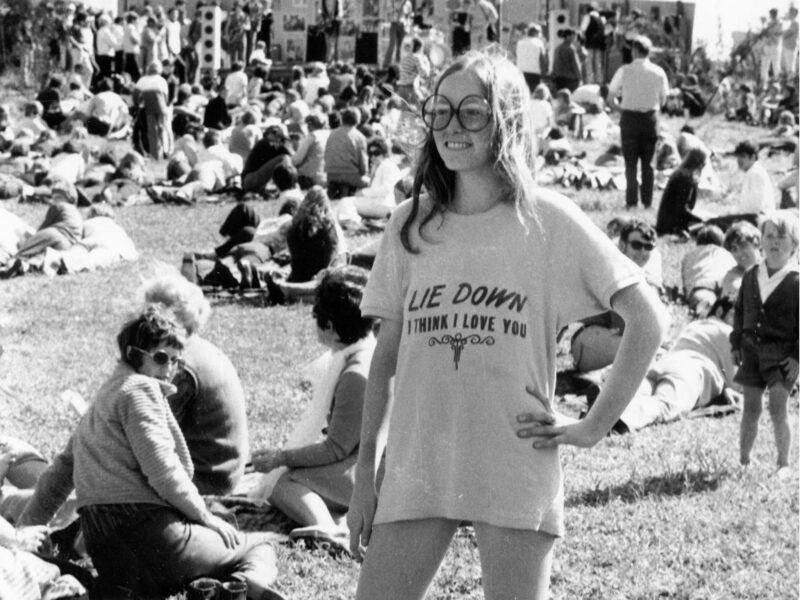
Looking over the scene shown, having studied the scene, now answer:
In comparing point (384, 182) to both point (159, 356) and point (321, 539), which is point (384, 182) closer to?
point (321, 539)

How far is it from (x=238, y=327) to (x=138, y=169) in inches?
322

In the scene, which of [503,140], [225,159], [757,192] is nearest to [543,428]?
[503,140]

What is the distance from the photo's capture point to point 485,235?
294 centimetres

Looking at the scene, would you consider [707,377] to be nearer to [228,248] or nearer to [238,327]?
[238,327]

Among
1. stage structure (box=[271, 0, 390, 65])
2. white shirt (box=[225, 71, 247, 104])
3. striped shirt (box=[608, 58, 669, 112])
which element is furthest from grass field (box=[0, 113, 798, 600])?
stage structure (box=[271, 0, 390, 65])

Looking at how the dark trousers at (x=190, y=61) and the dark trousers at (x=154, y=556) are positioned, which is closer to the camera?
the dark trousers at (x=154, y=556)

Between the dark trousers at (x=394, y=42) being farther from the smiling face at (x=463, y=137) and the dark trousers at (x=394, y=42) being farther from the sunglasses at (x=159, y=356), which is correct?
the smiling face at (x=463, y=137)

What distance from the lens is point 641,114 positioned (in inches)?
584

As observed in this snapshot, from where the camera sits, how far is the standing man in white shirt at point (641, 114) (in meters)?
14.8

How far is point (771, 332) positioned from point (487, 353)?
4338mm

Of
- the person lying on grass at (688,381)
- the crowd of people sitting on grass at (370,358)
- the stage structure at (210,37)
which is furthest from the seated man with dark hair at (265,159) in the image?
the stage structure at (210,37)

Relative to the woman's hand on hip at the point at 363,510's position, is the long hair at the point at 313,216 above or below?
below

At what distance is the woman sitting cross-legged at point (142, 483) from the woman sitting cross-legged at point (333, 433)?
0.75m

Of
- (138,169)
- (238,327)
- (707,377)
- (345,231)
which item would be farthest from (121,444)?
(138,169)
